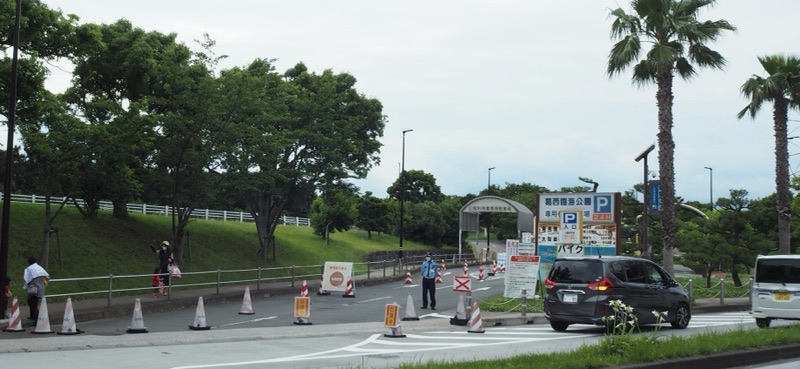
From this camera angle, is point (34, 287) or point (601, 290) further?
point (34, 287)

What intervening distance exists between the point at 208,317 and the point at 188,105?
40.2 ft

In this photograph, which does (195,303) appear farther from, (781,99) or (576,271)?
(781,99)

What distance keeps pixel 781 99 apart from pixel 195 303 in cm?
2450

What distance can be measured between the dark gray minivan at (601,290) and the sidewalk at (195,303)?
12.7 ft

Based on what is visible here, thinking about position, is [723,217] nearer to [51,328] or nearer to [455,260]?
[455,260]

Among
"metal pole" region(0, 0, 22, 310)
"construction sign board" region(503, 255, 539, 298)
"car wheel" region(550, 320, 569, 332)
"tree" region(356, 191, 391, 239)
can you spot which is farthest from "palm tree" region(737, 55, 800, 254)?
"tree" region(356, 191, 391, 239)

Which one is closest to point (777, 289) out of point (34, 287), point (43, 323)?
point (43, 323)

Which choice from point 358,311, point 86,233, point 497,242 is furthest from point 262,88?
point 497,242

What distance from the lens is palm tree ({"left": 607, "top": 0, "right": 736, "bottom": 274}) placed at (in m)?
28.6

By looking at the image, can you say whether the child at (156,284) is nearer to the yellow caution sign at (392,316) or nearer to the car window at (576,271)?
the yellow caution sign at (392,316)

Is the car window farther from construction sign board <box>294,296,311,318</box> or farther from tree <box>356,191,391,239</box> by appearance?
tree <box>356,191,391,239</box>

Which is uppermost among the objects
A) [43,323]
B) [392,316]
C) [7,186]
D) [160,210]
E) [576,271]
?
[160,210]

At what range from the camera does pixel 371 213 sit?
71312 millimetres

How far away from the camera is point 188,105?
32.8 m
